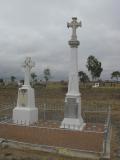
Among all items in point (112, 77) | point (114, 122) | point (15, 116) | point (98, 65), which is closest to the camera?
point (15, 116)

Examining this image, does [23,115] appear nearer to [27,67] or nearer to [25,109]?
[25,109]

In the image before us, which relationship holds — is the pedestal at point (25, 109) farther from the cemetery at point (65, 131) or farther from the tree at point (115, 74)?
the tree at point (115, 74)

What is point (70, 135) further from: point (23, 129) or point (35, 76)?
point (35, 76)

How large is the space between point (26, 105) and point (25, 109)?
0.29 m

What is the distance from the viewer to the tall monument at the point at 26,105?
1515 centimetres

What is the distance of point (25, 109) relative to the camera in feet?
50.1

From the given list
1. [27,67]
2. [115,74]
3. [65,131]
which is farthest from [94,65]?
[65,131]

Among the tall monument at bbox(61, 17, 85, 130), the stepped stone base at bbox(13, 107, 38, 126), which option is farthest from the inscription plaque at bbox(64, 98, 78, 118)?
the stepped stone base at bbox(13, 107, 38, 126)

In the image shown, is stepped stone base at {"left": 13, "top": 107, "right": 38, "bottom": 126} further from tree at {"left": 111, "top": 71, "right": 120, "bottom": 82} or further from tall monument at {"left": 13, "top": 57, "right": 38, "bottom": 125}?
tree at {"left": 111, "top": 71, "right": 120, "bottom": 82}

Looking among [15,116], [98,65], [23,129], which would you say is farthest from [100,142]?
[98,65]

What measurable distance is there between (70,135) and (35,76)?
58394mm

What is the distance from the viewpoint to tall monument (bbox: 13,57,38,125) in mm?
15148

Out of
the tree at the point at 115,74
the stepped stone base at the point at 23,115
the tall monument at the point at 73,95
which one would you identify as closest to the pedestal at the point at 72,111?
the tall monument at the point at 73,95

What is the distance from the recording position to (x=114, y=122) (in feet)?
55.8
